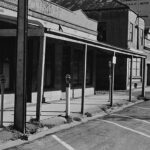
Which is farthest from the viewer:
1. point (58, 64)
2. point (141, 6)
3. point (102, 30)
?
point (141, 6)

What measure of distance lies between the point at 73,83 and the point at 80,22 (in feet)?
12.1

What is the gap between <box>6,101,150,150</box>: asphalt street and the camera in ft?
29.6

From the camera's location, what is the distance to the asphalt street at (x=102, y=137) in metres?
9.02

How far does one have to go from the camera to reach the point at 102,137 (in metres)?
10.2

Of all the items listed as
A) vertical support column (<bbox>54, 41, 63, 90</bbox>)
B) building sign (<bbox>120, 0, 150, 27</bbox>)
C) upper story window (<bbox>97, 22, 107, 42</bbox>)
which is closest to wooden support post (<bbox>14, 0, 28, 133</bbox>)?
vertical support column (<bbox>54, 41, 63, 90</bbox>)

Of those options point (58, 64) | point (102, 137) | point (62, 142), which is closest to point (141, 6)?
point (58, 64)

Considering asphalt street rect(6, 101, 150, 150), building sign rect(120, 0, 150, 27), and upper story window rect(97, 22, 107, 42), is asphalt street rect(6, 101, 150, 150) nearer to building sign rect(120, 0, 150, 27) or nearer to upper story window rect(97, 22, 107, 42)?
upper story window rect(97, 22, 107, 42)

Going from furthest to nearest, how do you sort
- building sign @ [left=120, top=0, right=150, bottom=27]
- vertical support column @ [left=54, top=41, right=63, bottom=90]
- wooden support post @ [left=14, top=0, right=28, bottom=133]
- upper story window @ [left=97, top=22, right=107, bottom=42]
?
building sign @ [left=120, top=0, right=150, bottom=27] < upper story window @ [left=97, top=22, right=107, bottom=42] < vertical support column @ [left=54, top=41, right=63, bottom=90] < wooden support post @ [left=14, top=0, right=28, bottom=133]

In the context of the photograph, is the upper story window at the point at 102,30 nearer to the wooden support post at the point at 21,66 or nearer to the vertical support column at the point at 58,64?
the vertical support column at the point at 58,64

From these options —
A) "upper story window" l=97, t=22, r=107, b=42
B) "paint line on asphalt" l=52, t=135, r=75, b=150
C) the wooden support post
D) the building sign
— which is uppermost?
the building sign

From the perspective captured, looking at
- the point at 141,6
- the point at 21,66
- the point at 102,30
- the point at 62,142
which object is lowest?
the point at 62,142

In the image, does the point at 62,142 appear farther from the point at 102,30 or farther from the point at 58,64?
the point at 102,30

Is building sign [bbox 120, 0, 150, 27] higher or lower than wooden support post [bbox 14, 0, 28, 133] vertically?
higher

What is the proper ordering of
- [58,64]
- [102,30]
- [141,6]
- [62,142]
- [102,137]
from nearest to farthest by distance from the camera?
[62,142], [102,137], [58,64], [102,30], [141,6]
